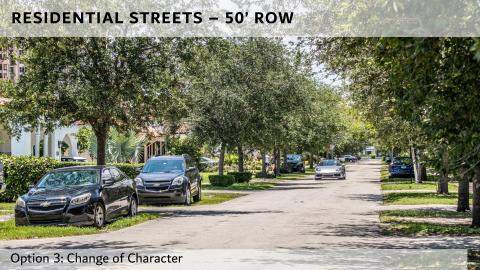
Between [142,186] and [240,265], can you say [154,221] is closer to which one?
[142,186]

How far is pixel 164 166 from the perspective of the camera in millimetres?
25062

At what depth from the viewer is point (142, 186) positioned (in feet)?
78.7

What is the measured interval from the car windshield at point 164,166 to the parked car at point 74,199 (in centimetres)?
668

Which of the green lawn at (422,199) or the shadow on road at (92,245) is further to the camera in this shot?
the green lawn at (422,199)

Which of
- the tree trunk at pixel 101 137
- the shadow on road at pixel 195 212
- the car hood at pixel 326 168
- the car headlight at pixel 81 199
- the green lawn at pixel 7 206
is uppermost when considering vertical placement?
the tree trunk at pixel 101 137

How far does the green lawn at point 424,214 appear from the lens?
1984 centimetres

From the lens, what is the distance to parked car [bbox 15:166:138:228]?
15.8 metres

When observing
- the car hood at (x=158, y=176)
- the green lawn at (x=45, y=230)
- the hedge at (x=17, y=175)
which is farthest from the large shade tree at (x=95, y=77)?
the hedge at (x=17, y=175)

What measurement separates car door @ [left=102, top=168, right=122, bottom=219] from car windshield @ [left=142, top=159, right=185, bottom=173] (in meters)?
6.81

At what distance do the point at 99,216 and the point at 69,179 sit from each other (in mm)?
1369

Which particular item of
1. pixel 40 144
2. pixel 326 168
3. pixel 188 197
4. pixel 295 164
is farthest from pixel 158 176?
pixel 295 164

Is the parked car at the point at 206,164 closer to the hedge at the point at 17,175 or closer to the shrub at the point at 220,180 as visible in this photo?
→ the shrub at the point at 220,180

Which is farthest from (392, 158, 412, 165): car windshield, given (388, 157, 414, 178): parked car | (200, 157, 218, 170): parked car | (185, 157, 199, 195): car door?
(185, 157, 199, 195): car door

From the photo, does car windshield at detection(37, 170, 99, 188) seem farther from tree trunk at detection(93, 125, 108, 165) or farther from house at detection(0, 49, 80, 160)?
house at detection(0, 49, 80, 160)
